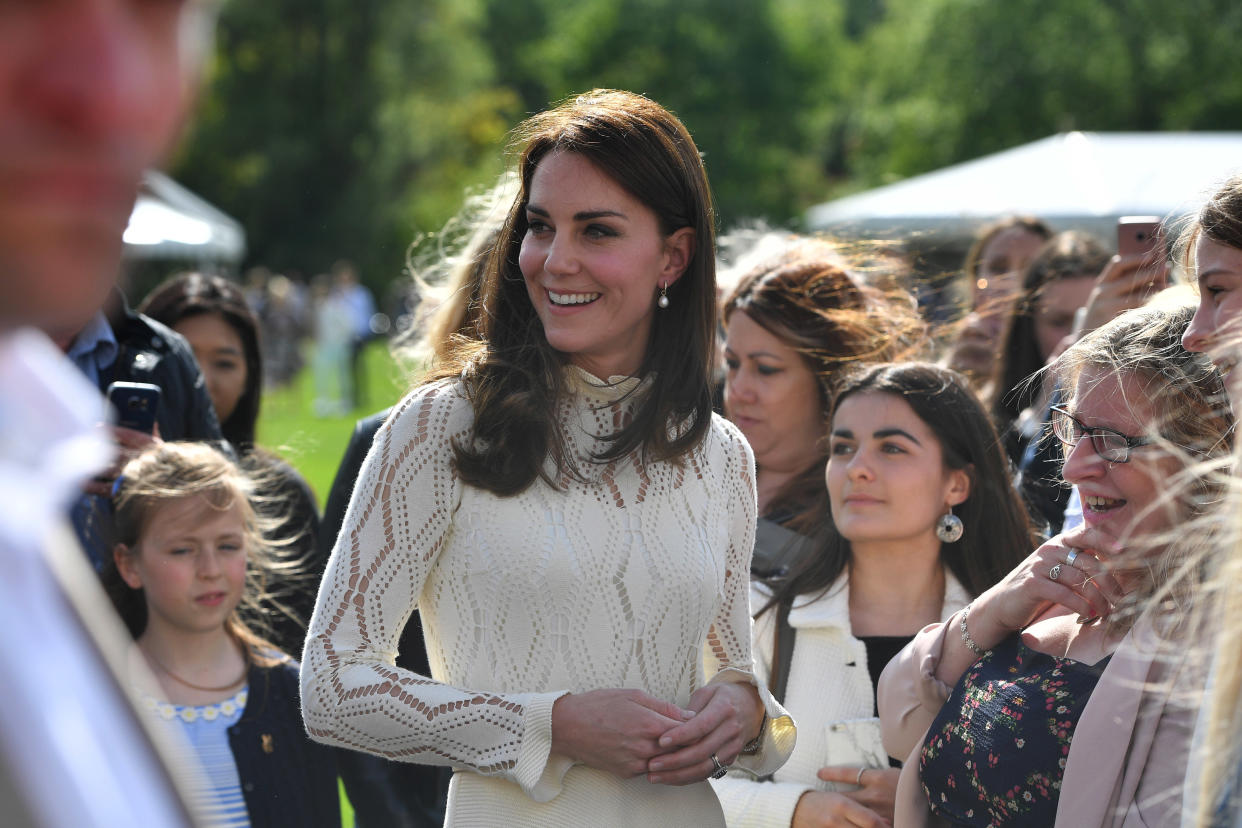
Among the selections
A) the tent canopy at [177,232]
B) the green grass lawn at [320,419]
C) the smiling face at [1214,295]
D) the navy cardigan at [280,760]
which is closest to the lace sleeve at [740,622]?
the smiling face at [1214,295]

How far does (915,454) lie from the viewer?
10.7 ft

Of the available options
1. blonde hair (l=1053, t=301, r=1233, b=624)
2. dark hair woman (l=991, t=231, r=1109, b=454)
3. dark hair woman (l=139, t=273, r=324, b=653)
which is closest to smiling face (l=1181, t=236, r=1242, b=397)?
blonde hair (l=1053, t=301, r=1233, b=624)

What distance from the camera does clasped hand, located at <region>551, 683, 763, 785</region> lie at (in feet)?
7.08

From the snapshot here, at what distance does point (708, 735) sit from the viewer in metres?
2.27

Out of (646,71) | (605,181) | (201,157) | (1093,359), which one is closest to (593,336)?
(605,181)

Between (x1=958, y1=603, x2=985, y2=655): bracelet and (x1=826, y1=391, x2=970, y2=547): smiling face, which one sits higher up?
(x1=826, y1=391, x2=970, y2=547): smiling face

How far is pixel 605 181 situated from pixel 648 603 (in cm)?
81

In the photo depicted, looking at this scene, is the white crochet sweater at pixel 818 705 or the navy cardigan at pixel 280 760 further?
the navy cardigan at pixel 280 760

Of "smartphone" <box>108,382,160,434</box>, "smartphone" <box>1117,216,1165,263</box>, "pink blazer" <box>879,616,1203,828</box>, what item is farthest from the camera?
"smartphone" <box>1117,216,1165,263</box>

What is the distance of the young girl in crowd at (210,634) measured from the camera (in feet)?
10.3

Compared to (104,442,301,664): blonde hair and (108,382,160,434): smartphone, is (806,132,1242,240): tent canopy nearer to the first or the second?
(104,442,301,664): blonde hair

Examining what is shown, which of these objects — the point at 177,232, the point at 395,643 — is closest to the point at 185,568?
the point at 395,643

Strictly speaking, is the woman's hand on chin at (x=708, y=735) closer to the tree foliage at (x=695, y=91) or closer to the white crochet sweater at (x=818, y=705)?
the white crochet sweater at (x=818, y=705)

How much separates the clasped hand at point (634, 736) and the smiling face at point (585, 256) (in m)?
0.68
